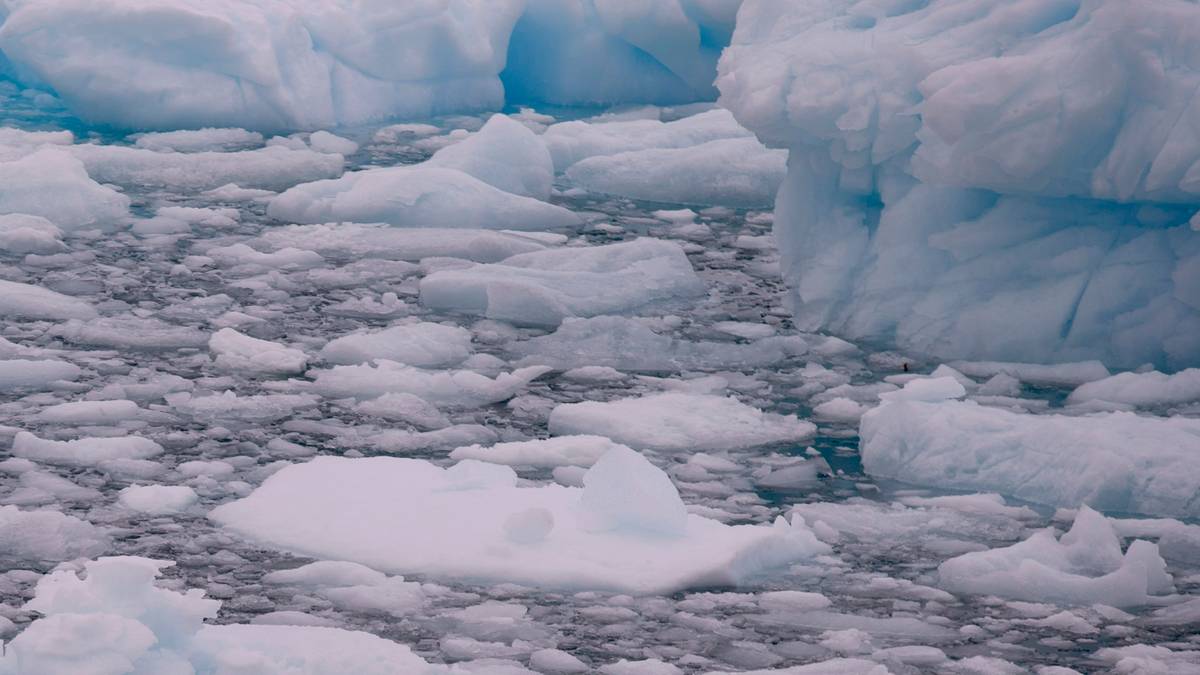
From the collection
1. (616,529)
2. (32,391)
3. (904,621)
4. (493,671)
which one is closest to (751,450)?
(616,529)

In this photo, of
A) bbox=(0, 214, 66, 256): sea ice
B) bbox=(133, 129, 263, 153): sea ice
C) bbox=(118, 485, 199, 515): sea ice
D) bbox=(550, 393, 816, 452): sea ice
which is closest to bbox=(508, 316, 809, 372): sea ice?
bbox=(550, 393, 816, 452): sea ice

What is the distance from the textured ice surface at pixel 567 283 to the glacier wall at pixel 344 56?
3.98 metres

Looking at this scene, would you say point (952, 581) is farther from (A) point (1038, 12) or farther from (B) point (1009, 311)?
(A) point (1038, 12)

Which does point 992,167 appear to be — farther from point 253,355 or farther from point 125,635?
point 125,635

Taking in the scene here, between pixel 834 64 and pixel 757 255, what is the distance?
1.70 meters

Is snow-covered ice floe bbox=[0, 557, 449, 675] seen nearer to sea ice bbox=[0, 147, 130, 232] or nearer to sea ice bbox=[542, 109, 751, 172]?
sea ice bbox=[0, 147, 130, 232]

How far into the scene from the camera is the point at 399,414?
5.00 m

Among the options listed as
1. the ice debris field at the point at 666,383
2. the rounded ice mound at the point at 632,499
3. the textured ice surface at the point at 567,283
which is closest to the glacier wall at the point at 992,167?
the ice debris field at the point at 666,383

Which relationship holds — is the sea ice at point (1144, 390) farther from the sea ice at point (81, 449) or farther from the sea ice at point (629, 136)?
the sea ice at point (629, 136)

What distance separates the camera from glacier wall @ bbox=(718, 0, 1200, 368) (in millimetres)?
5371

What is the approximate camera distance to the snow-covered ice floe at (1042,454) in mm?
4355

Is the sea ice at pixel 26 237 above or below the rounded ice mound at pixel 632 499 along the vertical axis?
above

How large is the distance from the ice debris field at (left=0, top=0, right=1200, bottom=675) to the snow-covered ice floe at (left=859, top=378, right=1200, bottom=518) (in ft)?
0.04

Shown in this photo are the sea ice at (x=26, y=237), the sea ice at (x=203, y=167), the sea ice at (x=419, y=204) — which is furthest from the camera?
the sea ice at (x=203, y=167)
